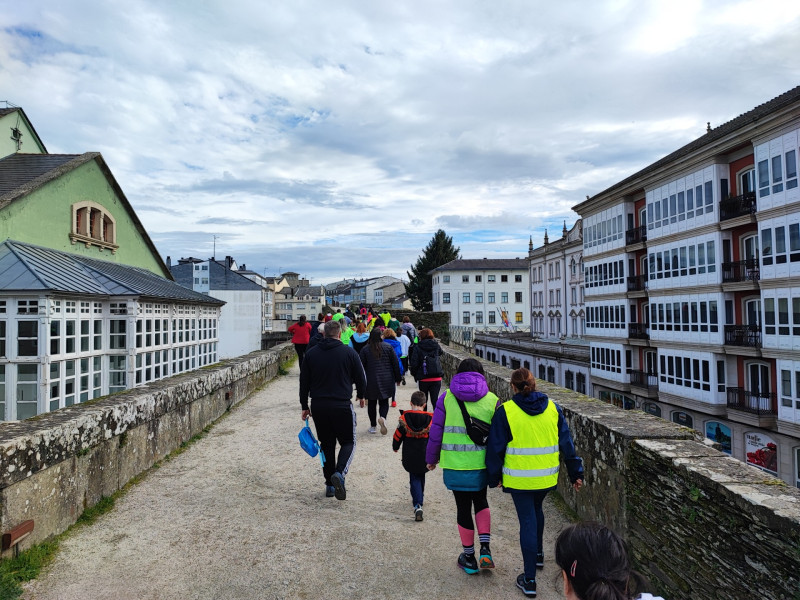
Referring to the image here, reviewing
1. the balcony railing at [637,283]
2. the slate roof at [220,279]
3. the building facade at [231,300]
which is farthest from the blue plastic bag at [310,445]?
the slate roof at [220,279]

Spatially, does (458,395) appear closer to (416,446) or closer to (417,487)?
(416,446)

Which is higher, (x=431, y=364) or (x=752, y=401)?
(x=431, y=364)

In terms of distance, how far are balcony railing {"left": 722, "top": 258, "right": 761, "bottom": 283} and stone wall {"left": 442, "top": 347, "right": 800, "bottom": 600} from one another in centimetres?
2604

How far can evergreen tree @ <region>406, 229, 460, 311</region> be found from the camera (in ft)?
290

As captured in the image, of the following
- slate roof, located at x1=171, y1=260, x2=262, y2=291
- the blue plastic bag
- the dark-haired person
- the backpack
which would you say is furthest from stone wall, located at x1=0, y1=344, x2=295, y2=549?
slate roof, located at x1=171, y1=260, x2=262, y2=291

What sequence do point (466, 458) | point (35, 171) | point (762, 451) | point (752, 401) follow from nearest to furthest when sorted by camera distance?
point (466, 458), point (35, 171), point (762, 451), point (752, 401)

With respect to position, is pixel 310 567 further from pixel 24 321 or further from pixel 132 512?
pixel 24 321

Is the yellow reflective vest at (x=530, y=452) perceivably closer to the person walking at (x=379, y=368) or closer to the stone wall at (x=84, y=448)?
the stone wall at (x=84, y=448)

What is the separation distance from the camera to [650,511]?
3.77 metres

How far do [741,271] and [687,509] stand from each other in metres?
28.9

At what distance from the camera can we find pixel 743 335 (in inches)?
1067

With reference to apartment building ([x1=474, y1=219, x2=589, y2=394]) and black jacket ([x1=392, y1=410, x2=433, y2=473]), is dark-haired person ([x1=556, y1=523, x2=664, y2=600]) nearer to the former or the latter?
black jacket ([x1=392, y1=410, x2=433, y2=473])

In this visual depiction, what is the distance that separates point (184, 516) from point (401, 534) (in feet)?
6.96

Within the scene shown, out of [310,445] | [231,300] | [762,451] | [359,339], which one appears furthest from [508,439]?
[231,300]
